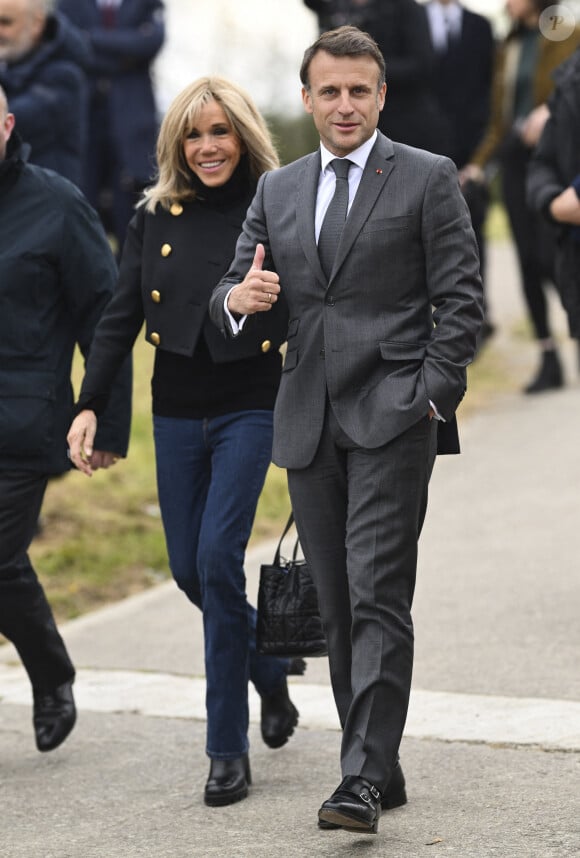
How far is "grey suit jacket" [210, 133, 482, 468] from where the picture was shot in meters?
4.22

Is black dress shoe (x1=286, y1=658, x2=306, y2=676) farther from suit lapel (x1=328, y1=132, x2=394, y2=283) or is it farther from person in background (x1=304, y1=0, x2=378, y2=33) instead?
person in background (x1=304, y1=0, x2=378, y2=33)

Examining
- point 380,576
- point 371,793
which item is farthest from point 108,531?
point 371,793

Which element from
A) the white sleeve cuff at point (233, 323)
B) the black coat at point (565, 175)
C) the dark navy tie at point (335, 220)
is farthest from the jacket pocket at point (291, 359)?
the black coat at point (565, 175)

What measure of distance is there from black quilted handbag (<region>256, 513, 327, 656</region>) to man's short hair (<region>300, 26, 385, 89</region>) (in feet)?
4.16

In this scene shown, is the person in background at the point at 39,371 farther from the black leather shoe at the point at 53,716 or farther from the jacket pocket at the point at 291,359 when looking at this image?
the jacket pocket at the point at 291,359

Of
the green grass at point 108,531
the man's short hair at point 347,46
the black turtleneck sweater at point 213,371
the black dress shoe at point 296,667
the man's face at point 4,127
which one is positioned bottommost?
A: the green grass at point 108,531

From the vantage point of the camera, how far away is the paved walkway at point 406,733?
445 cm

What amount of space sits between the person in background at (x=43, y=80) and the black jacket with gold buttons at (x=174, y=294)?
2378 mm

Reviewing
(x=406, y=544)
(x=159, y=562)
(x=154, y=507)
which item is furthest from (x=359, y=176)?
(x=154, y=507)

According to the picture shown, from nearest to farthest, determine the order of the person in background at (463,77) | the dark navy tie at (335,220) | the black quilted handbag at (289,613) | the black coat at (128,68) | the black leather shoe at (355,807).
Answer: the black leather shoe at (355,807)
the dark navy tie at (335,220)
the black quilted handbag at (289,613)
the black coat at (128,68)
the person in background at (463,77)

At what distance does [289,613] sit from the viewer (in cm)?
480

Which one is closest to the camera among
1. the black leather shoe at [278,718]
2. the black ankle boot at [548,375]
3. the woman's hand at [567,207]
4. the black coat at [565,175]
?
the black leather shoe at [278,718]

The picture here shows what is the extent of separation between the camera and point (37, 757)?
216 inches

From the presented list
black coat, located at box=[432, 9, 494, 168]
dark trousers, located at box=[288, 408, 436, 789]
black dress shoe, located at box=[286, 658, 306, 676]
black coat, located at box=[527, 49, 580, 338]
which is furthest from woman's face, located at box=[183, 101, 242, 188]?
black coat, located at box=[432, 9, 494, 168]
